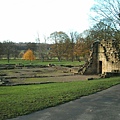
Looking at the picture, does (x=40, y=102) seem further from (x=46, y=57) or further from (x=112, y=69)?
(x=46, y=57)

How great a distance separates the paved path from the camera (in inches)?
294

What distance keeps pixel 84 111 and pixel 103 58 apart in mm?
24445

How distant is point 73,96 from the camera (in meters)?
10.9

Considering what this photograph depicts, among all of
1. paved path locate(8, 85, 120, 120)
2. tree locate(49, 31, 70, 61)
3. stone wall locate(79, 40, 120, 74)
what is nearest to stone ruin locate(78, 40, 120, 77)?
stone wall locate(79, 40, 120, 74)

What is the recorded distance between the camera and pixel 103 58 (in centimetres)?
3203

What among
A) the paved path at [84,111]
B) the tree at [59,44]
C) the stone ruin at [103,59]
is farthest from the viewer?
the tree at [59,44]

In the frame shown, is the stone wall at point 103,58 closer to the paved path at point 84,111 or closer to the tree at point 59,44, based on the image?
the paved path at point 84,111

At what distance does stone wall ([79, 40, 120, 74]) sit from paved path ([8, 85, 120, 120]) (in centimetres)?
2034

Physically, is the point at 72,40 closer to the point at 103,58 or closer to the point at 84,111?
the point at 103,58

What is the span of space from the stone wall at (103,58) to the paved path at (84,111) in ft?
66.7

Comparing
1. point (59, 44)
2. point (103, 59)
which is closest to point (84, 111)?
point (103, 59)

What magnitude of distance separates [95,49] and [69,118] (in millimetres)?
26432

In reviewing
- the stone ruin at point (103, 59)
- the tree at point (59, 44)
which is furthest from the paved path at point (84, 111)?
the tree at point (59, 44)

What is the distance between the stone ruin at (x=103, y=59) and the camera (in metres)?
30.3
